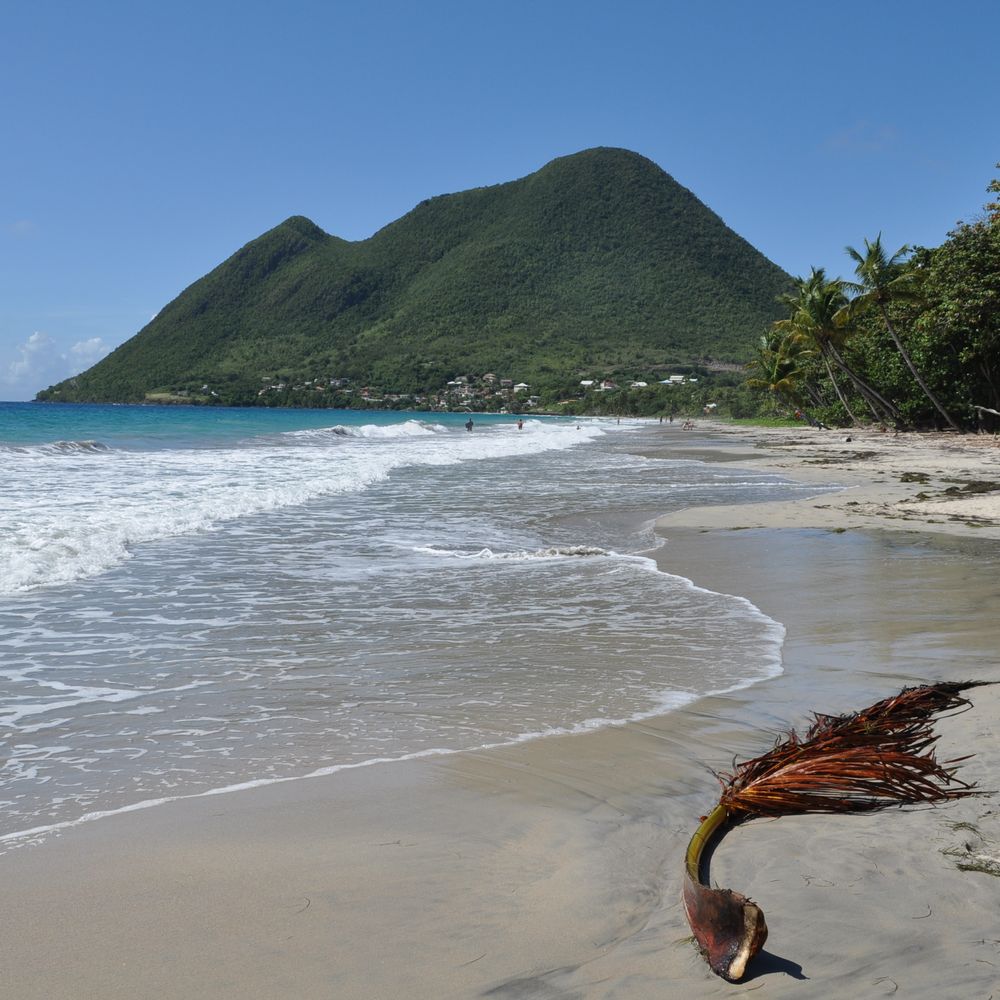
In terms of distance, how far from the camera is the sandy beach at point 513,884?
231 cm

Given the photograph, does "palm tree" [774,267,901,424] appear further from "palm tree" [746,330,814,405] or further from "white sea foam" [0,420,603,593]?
"white sea foam" [0,420,603,593]

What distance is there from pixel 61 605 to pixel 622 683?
4.73 m

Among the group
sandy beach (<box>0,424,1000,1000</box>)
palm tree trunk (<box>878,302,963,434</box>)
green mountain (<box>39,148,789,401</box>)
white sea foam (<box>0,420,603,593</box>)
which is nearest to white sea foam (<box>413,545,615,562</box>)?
white sea foam (<box>0,420,603,593</box>)

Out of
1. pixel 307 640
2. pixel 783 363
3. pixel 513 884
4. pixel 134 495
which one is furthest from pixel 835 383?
pixel 513 884

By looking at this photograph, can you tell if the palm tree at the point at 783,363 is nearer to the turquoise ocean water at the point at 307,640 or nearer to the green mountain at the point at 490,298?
the turquoise ocean water at the point at 307,640

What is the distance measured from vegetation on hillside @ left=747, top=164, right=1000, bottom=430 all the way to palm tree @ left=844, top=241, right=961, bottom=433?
4 cm

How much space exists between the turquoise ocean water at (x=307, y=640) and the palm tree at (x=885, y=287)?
95.4 ft

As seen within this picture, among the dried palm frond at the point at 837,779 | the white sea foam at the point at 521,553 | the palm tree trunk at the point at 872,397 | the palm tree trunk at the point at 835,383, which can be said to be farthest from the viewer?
the palm tree trunk at the point at 835,383

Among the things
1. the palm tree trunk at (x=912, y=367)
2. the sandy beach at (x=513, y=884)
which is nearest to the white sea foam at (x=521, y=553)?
the sandy beach at (x=513, y=884)

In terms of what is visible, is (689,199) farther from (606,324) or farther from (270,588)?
(270,588)

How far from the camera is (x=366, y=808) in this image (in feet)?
11.4

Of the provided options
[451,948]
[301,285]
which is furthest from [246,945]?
[301,285]

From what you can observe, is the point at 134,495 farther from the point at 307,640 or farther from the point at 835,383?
the point at 835,383

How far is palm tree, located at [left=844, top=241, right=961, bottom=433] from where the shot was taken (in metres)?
38.0
